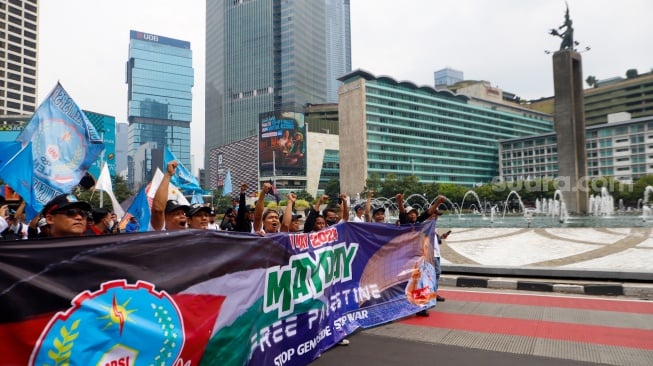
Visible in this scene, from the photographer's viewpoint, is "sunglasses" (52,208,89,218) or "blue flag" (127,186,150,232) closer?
"sunglasses" (52,208,89,218)

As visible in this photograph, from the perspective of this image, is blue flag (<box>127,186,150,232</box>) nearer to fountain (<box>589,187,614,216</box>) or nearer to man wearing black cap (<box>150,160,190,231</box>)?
man wearing black cap (<box>150,160,190,231</box>)

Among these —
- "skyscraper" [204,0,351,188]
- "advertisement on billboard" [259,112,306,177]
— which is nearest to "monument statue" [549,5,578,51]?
"advertisement on billboard" [259,112,306,177]

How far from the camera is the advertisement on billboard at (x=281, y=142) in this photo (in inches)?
4075

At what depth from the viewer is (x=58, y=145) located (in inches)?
267

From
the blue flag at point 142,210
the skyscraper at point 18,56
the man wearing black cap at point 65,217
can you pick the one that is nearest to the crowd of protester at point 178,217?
the man wearing black cap at point 65,217

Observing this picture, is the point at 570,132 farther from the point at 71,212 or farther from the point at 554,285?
the point at 71,212

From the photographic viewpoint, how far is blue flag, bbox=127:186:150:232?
28.5 feet

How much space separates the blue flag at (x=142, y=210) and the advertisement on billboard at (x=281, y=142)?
93.9 metres

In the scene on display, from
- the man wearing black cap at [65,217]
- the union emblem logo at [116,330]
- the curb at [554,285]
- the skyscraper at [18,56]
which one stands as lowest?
the curb at [554,285]

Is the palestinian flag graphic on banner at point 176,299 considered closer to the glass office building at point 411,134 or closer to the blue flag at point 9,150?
the blue flag at point 9,150

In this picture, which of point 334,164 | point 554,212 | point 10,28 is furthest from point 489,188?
point 10,28

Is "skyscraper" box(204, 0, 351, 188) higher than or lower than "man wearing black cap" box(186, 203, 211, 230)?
higher

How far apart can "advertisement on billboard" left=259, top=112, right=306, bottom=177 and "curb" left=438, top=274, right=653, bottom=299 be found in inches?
3697

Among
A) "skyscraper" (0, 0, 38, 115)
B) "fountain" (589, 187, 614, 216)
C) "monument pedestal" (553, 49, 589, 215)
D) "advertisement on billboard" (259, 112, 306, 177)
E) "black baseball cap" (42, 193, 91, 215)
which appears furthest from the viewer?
"advertisement on billboard" (259, 112, 306, 177)
